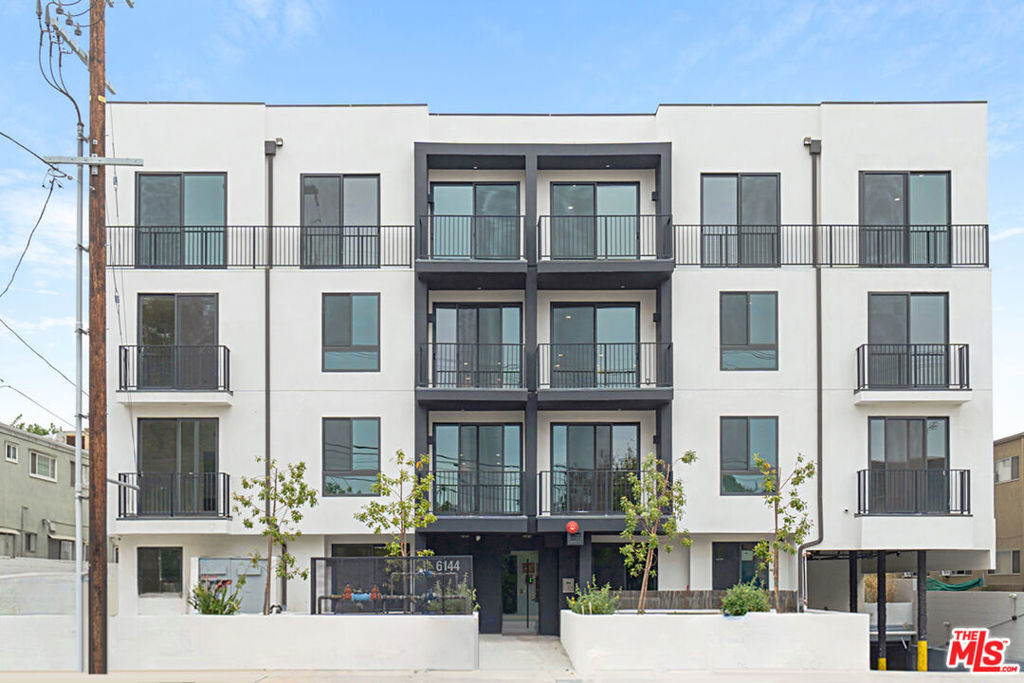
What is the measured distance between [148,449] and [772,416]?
14755 mm

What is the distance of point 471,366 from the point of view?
26.1m

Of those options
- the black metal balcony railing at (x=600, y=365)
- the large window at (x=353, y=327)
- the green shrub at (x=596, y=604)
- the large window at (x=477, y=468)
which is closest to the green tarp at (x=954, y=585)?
the black metal balcony railing at (x=600, y=365)

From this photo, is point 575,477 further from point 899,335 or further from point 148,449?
point 148,449

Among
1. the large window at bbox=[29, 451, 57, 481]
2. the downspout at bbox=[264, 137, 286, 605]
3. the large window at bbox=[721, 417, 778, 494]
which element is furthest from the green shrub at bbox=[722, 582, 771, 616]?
the large window at bbox=[29, 451, 57, 481]

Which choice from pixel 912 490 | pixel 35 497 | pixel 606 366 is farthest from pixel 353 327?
pixel 35 497

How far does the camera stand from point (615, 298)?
26734 mm

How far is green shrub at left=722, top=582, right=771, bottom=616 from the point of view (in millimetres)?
20719

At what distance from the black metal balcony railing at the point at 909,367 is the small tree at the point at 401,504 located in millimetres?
10478

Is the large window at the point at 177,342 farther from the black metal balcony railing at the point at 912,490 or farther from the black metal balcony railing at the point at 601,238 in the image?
the black metal balcony railing at the point at 912,490

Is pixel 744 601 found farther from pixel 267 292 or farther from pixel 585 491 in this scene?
pixel 267 292

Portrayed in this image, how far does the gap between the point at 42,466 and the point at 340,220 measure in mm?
17133

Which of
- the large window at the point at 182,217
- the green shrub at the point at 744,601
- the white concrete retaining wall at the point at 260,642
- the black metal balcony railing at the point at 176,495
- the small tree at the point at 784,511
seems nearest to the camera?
the white concrete retaining wall at the point at 260,642

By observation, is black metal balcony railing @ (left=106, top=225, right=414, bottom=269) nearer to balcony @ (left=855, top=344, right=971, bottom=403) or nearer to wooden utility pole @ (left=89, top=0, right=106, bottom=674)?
wooden utility pole @ (left=89, top=0, right=106, bottom=674)

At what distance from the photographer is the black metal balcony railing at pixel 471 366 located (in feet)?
84.6
